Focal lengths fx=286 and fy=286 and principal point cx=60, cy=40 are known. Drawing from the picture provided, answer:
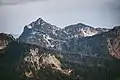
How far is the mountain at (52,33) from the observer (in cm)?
244

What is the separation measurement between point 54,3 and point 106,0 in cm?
45

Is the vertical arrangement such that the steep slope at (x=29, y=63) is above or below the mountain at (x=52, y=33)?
below

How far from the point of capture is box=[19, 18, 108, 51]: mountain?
2.44 meters

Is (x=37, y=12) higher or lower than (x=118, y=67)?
higher

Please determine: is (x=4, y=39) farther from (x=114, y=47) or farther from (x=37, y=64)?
(x=114, y=47)

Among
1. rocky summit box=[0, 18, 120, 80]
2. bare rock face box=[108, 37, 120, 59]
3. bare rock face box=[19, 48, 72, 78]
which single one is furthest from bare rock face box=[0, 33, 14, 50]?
bare rock face box=[108, 37, 120, 59]

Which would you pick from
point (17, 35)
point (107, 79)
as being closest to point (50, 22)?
point (17, 35)

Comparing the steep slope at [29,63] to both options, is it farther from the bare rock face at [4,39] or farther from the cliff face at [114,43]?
the cliff face at [114,43]

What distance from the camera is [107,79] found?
2.35 meters

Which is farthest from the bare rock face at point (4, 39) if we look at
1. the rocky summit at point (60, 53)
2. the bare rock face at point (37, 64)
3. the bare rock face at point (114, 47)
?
the bare rock face at point (114, 47)

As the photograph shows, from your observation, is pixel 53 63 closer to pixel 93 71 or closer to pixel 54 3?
pixel 93 71

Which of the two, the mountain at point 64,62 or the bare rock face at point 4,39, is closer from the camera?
the mountain at point 64,62

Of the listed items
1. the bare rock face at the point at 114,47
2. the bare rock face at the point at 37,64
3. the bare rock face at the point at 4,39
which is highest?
the bare rock face at the point at 4,39

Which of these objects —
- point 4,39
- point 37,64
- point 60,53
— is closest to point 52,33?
point 60,53
